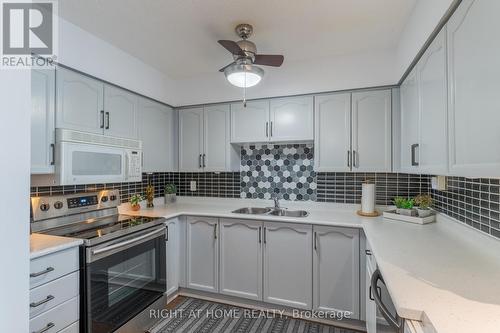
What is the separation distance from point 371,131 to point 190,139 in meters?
1.90

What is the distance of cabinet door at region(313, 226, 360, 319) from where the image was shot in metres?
2.12

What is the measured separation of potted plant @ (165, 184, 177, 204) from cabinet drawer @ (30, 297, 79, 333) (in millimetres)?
1677

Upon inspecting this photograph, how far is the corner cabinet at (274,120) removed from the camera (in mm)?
2590

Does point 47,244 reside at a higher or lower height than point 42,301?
higher

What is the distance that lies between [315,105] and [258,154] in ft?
2.83

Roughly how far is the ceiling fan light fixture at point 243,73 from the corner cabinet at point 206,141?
2.90 feet

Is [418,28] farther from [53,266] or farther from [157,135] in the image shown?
[53,266]

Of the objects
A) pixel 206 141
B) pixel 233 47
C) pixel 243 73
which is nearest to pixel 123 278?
pixel 206 141

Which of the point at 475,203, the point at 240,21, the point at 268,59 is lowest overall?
the point at 475,203

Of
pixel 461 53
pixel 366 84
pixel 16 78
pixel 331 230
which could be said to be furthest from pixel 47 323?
pixel 366 84

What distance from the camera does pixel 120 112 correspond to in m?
2.36

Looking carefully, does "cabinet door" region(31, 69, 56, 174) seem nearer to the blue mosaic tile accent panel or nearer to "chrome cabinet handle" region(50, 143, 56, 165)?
"chrome cabinet handle" region(50, 143, 56, 165)

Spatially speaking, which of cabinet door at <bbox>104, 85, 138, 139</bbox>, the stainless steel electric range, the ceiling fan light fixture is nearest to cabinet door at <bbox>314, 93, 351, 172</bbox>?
the ceiling fan light fixture

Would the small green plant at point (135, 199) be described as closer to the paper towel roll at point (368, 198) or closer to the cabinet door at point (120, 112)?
the cabinet door at point (120, 112)
